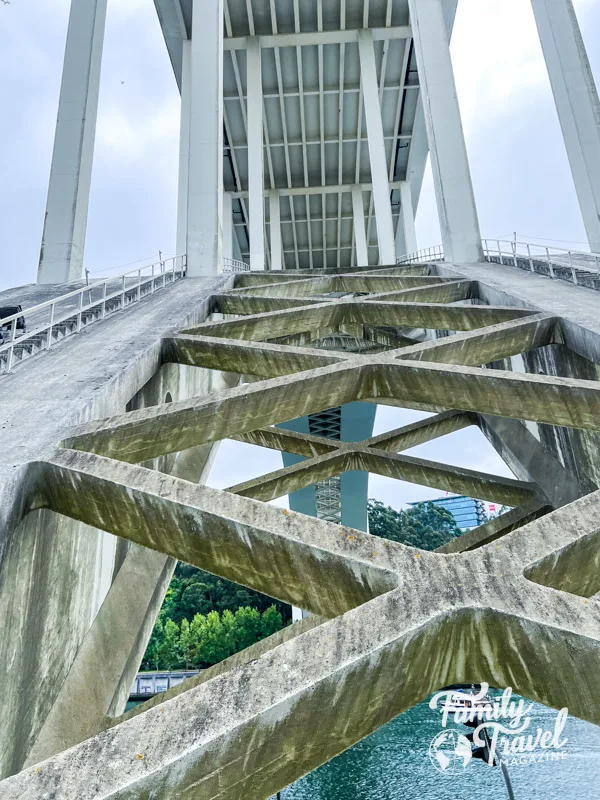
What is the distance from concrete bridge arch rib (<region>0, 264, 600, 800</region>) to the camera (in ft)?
5.13

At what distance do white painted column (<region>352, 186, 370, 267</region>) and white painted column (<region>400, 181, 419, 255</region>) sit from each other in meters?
2.24

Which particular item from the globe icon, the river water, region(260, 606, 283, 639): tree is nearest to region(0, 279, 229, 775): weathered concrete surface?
the river water

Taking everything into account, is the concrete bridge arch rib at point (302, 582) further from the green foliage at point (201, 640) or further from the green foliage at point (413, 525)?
the green foliage at point (413, 525)

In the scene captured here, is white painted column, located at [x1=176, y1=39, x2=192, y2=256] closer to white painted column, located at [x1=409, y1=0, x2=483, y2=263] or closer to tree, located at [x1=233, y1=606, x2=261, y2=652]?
white painted column, located at [x1=409, y1=0, x2=483, y2=263]

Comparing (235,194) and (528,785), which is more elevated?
(235,194)

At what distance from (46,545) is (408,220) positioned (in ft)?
98.9

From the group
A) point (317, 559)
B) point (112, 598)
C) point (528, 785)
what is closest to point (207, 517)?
point (317, 559)

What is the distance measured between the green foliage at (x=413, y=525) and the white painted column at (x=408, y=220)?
6659 cm

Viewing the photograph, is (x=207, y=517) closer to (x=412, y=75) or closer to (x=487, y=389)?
(x=487, y=389)

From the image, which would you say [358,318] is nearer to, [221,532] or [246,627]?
[221,532]

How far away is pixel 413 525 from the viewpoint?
10362 cm

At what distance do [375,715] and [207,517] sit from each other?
41.9 inches

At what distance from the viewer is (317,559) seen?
2174 millimetres

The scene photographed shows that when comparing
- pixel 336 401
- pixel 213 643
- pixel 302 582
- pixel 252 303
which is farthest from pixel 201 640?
pixel 302 582
